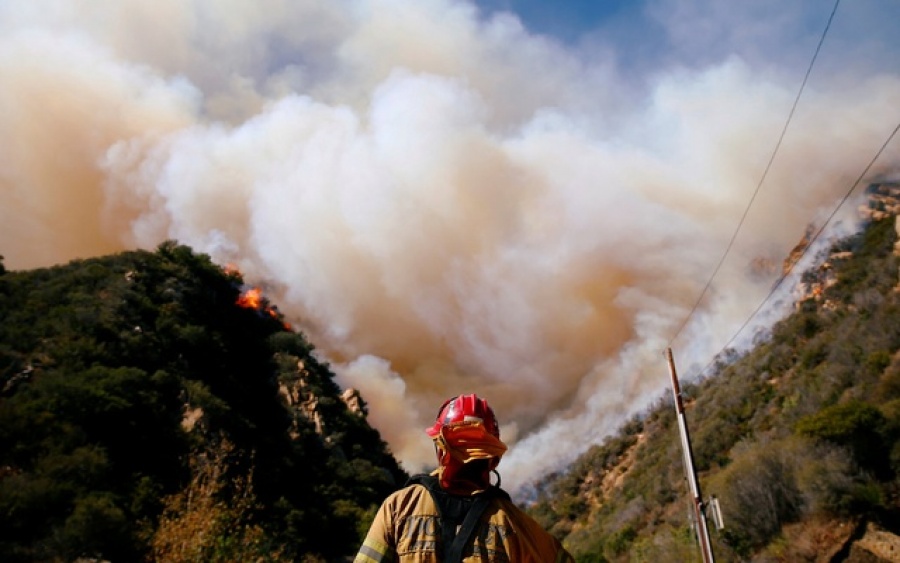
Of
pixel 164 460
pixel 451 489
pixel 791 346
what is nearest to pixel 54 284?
pixel 164 460

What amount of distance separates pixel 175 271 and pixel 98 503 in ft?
112

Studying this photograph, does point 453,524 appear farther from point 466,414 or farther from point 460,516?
point 466,414

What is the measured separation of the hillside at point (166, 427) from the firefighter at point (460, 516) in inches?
402

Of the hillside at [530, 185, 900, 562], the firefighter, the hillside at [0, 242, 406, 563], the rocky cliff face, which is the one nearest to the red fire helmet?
the firefighter

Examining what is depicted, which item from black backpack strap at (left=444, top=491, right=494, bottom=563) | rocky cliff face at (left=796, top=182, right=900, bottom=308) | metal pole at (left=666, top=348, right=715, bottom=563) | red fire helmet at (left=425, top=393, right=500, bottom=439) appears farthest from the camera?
rocky cliff face at (left=796, top=182, right=900, bottom=308)

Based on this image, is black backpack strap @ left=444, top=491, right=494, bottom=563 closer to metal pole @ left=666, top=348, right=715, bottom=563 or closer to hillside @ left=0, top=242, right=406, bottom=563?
hillside @ left=0, top=242, right=406, bottom=563

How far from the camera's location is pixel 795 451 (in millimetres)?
20703

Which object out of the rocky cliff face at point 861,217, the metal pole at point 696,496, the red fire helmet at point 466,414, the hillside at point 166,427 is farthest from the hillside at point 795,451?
the red fire helmet at point 466,414

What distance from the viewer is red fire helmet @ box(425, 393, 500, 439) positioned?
313 cm

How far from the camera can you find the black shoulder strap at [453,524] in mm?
2664

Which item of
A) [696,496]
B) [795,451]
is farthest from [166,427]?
[795,451]

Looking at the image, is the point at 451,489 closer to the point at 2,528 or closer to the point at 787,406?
the point at 2,528

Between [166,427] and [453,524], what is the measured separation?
30844 mm

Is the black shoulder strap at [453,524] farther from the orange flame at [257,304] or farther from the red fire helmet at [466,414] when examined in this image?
the orange flame at [257,304]
